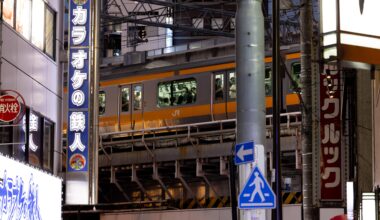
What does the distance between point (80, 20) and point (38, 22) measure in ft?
10.5

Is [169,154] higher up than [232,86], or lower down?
lower down

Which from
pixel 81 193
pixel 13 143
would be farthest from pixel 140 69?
pixel 13 143

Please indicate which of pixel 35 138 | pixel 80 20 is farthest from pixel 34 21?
pixel 80 20

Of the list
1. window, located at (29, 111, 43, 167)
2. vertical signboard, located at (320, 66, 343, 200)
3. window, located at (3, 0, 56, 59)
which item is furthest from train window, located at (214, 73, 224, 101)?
vertical signboard, located at (320, 66, 343, 200)

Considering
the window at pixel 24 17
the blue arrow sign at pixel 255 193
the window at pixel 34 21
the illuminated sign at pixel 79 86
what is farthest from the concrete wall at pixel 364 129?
the illuminated sign at pixel 79 86

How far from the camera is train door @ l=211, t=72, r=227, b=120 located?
4412 centimetres

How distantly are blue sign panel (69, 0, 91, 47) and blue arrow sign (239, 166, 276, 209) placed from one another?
776 inches

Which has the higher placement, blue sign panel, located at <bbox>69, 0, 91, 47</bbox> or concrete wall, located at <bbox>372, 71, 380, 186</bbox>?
blue sign panel, located at <bbox>69, 0, 91, 47</bbox>

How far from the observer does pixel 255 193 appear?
1330 centimetres

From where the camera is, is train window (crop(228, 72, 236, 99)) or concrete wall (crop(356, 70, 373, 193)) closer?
concrete wall (crop(356, 70, 373, 193))

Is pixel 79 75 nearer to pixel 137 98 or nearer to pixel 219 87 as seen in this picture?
pixel 219 87

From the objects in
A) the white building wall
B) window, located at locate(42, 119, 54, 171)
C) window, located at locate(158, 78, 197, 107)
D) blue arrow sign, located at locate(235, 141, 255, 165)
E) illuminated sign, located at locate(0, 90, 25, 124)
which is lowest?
blue arrow sign, located at locate(235, 141, 255, 165)

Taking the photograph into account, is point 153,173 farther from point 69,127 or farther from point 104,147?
point 69,127

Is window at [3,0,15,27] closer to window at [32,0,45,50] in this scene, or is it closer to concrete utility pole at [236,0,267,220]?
window at [32,0,45,50]
